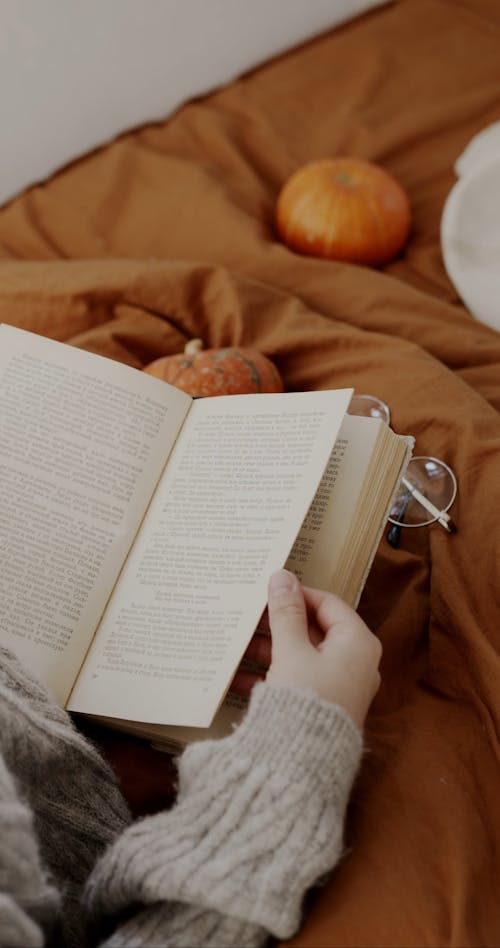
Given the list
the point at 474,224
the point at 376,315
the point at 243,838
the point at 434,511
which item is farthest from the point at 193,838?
the point at 474,224

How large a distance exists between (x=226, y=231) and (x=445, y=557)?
61 cm

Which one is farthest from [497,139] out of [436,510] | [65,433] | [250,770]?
[250,770]

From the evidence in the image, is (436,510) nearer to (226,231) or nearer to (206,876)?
(206,876)

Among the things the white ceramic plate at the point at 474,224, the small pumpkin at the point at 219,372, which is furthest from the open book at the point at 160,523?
the white ceramic plate at the point at 474,224

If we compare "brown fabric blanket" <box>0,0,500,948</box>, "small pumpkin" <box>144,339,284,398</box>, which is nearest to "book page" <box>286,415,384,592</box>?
"brown fabric blanket" <box>0,0,500,948</box>

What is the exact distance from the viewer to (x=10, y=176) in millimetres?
1307

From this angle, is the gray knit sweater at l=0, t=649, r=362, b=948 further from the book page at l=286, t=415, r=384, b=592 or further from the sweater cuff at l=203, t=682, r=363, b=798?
the book page at l=286, t=415, r=384, b=592

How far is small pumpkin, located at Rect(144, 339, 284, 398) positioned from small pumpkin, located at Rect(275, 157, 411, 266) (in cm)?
31

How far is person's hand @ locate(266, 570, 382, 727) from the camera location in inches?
22.8

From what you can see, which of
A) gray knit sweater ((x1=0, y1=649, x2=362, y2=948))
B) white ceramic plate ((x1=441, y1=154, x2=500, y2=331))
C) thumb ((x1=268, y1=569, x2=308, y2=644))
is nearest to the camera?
gray knit sweater ((x1=0, y1=649, x2=362, y2=948))

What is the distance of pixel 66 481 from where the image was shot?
75 centimetres

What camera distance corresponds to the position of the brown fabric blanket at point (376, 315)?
59 cm

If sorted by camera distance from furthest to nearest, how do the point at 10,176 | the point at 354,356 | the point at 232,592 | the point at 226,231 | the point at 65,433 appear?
the point at 10,176
the point at 226,231
the point at 354,356
the point at 65,433
the point at 232,592

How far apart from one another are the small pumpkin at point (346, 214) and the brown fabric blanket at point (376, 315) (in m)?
0.05
